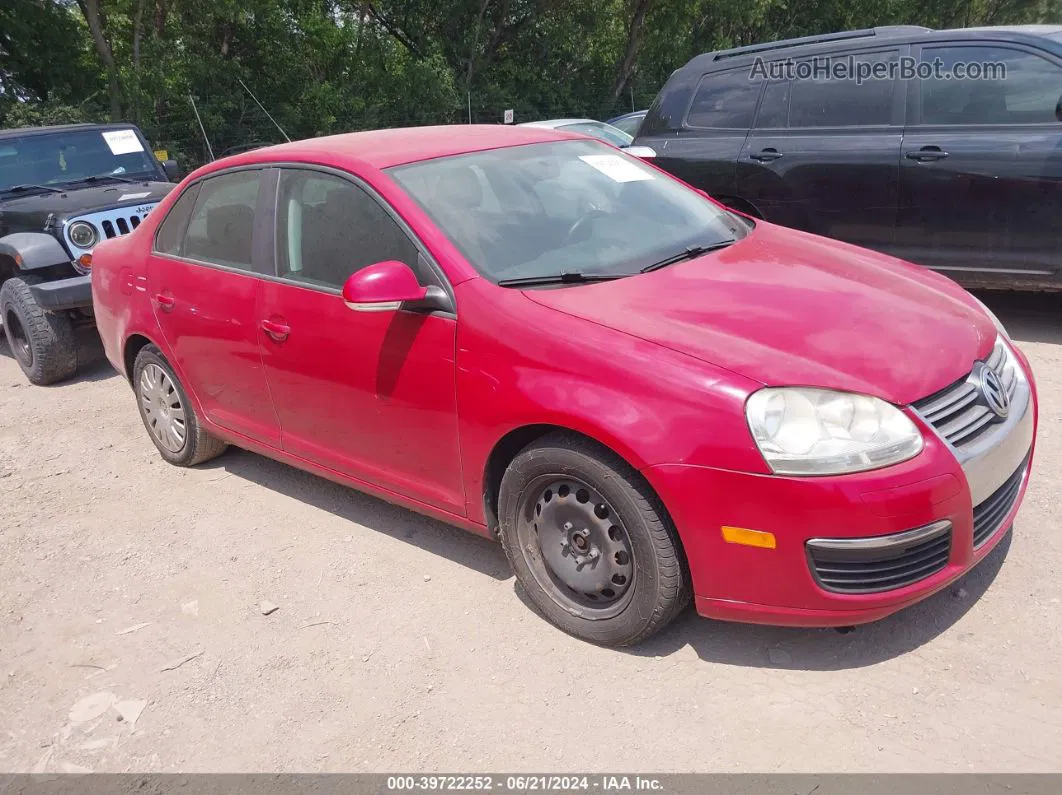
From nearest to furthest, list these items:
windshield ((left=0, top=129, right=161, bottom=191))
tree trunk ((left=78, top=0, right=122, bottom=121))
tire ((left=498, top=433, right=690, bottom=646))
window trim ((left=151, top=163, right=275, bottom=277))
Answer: tire ((left=498, top=433, right=690, bottom=646))
window trim ((left=151, top=163, right=275, bottom=277))
windshield ((left=0, top=129, right=161, bottom=191))
tree trunk ((left=78, top=0, right=122, bottom=121))

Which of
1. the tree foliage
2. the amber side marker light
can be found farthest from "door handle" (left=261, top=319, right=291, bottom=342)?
the tree foliage

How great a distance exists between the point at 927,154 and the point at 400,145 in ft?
11.8

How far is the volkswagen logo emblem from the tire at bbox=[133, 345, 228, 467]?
3506mm

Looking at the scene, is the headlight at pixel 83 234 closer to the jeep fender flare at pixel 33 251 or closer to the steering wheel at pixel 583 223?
the jeep fender flare at pixel 33 251

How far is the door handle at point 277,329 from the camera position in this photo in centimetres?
384

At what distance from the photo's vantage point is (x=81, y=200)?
285 inches

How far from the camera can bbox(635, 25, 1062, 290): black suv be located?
5.57m

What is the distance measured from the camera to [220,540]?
4.27 metres

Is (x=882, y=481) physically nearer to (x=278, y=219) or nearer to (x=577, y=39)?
(x=278, y=219)

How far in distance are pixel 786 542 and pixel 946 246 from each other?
395 centimetres

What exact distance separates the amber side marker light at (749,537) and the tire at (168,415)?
2.97 metres

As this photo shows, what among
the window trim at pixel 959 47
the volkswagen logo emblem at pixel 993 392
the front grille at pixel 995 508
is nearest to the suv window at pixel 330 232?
the volkswagen logo emblem at pixel 993 392

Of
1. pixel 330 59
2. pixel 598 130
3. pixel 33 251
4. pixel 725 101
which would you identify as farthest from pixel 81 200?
pixel 330 59

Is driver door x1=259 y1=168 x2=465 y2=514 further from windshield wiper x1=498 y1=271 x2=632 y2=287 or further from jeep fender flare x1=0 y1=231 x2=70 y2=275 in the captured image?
jeep fender flare x1=0 y1=231 x2=70 y2=275
